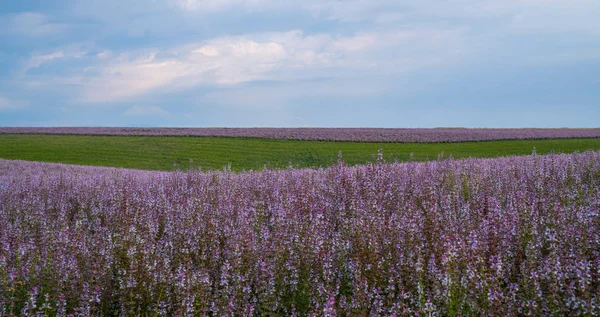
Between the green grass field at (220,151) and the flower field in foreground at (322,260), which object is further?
the green grass field at (220,151)

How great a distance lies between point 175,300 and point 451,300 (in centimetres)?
254

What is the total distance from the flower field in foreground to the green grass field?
718 inches

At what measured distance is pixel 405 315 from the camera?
351 centimetres

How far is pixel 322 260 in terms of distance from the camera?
Result: 4.46 meters

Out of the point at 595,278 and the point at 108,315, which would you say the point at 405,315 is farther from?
the point at 108,315

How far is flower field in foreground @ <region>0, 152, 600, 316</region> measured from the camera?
3.79 meters

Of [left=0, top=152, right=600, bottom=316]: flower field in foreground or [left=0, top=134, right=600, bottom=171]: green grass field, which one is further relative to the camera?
[left=0, top=134, right=600, bottom=171]: green grass field

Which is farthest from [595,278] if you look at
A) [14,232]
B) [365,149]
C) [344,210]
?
[365,149]

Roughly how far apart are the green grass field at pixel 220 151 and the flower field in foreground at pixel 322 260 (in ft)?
59.8

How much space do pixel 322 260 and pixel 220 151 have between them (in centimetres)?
2929

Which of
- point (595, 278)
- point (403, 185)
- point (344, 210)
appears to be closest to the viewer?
point (595, 278)

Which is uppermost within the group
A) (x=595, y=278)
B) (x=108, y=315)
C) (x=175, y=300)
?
(x=595, y=278)

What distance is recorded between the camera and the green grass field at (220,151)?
28328 mm

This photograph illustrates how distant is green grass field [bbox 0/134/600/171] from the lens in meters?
28.3
